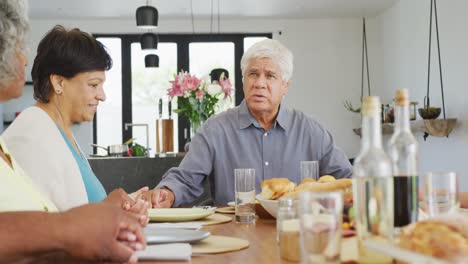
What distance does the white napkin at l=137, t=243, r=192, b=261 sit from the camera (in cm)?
141

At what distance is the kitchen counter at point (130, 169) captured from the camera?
16.0 ft

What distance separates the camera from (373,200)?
1.05 metres

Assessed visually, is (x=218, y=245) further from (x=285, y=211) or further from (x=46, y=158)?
(x=46, y=158)

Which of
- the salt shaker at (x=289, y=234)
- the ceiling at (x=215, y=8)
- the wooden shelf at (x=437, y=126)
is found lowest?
the salt shaker at (x=289, y=234)

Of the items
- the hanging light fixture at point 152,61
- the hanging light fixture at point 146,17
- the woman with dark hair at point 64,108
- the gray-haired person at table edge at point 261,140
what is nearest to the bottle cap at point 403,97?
the woman with dark hair at point 64,108

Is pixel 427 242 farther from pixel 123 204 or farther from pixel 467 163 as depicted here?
pixel 467 163

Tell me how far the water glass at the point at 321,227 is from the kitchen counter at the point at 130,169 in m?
3.94

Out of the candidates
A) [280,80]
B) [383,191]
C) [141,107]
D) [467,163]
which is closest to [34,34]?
[141,107]

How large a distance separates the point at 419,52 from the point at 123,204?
6.77 m

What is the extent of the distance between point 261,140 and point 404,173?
1.87 metres

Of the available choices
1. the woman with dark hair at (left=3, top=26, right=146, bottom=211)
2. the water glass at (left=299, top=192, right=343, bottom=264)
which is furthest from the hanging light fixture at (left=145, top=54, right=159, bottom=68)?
the water glass at (left=299, top=192, right=343, bottom=264)

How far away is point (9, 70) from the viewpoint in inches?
61.2

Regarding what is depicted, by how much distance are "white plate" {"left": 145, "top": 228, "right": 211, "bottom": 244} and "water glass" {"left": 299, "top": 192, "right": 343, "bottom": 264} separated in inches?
27.1

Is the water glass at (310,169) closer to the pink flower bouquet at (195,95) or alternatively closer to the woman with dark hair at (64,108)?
the woman with dark hair at (64,108)
